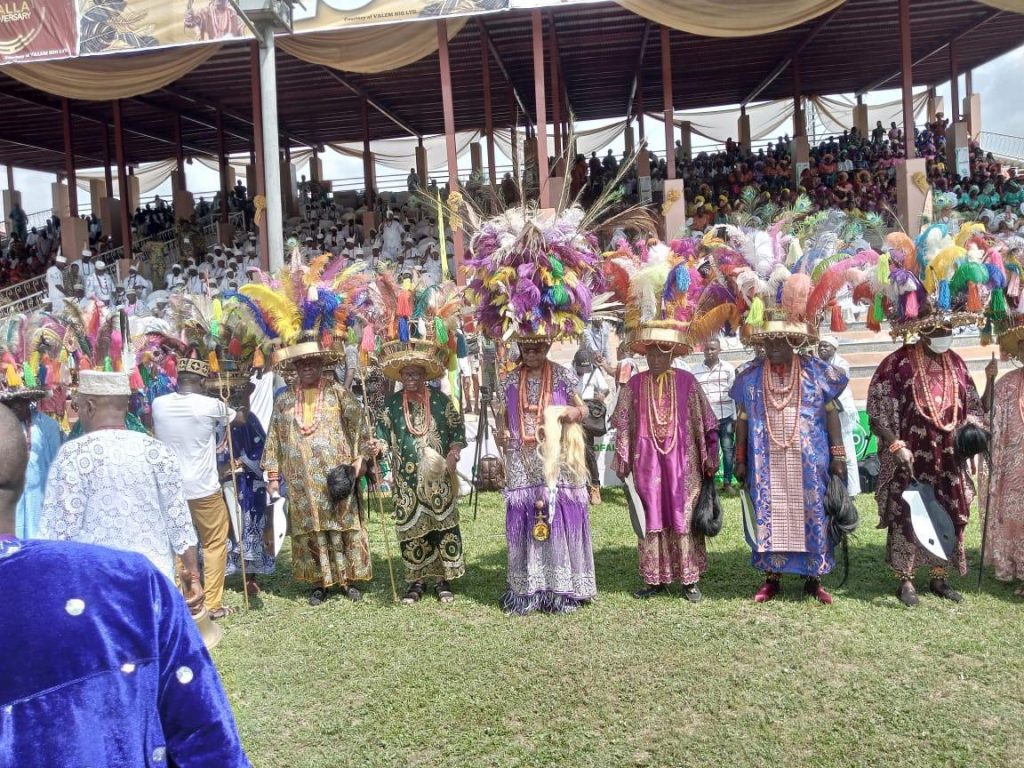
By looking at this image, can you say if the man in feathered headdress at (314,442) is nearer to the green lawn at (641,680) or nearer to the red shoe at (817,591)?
the green lawn at (641,680)

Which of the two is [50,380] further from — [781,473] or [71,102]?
[71,102]

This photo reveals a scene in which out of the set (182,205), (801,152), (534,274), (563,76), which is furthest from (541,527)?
(182,205)

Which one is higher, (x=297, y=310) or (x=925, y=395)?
(x=297, y=310)

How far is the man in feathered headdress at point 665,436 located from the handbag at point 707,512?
38 millimetres

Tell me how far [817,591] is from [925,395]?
1452mm

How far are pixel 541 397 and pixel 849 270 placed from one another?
2.14m

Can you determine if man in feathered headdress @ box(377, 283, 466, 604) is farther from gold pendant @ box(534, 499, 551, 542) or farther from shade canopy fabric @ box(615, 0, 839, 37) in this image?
shade canopy fabric @ box(615, 0, 839, 37)

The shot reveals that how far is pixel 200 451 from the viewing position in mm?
5797

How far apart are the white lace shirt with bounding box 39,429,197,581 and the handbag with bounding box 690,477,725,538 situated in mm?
3204

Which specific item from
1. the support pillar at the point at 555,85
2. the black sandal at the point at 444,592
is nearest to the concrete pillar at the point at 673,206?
the support pillar at the point at 555,85

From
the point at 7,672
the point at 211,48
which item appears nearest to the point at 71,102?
the point at 211,48

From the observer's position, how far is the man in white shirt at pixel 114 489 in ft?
12.9

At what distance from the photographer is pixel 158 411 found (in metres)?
5.77

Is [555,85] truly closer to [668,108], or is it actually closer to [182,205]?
[668,108]
